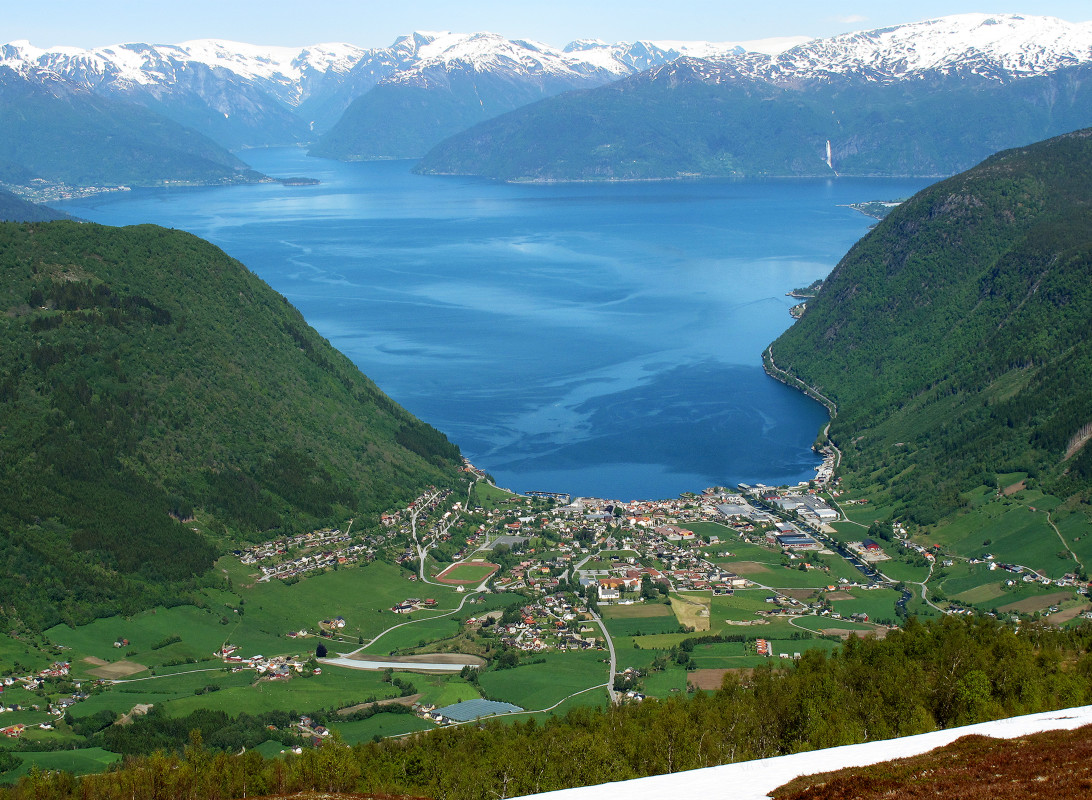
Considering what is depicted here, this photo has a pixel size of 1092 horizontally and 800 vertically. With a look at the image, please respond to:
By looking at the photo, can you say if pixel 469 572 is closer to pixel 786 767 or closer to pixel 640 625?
pixel 640 625

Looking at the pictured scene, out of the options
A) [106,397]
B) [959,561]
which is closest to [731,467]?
[959,561]

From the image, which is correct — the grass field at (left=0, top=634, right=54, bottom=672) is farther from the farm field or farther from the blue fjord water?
the blue fjord water

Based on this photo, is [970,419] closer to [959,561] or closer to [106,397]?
[959,561]

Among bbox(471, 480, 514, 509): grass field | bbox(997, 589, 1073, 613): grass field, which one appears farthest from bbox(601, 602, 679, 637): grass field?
bbox(471, 480, 514, 509): grass field

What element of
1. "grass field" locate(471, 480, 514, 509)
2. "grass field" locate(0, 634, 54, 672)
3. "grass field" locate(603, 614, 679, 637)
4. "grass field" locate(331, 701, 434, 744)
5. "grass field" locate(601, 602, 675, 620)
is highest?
"grass field" locate(471, 480, 514, 509)

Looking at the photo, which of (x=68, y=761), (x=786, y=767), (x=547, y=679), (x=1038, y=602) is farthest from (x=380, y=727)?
(x=1038, y=602)

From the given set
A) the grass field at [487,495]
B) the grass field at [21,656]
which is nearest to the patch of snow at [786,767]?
the grass field at [21,656]
